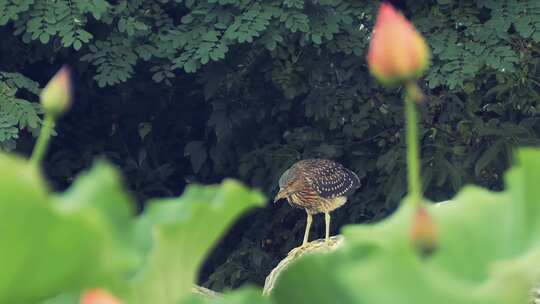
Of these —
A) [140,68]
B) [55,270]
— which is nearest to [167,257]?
[55,270]

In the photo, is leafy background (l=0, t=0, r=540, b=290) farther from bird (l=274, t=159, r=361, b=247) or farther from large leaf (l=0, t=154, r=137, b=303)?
large leaf (l=0, t=154, r=137, b=303)

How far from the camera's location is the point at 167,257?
3.75 ft

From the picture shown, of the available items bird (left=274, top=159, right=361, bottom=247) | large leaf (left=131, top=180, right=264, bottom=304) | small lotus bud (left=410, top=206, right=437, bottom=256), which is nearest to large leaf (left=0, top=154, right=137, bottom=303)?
large leaf (left=131, top=180, right=264, bottom=304)

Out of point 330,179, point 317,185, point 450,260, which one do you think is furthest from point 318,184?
point 450,260

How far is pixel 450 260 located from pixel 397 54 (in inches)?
6.8

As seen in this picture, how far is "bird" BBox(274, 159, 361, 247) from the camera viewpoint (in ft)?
25.4

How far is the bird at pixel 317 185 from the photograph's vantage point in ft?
25.4

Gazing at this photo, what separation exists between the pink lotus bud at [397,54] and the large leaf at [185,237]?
0.19 metres

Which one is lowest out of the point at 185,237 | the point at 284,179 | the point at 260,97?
the point at 260,97

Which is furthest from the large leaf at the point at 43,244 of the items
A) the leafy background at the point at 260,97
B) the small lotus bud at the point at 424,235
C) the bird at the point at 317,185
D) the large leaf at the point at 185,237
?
the bird at the point at 317,185

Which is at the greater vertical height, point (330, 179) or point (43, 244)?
point (43, 244)

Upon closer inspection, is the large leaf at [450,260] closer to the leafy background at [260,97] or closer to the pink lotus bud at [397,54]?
the pink lotus bud at [397,54]

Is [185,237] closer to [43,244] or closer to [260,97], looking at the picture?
[43,244]

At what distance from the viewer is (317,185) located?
7.68m
